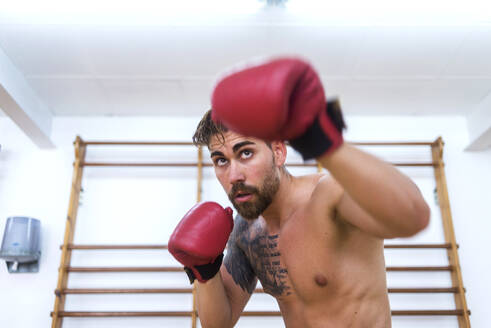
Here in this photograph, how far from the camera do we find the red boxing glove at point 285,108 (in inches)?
29.2

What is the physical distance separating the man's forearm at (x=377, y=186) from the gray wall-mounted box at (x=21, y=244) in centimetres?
339

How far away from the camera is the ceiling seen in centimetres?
288

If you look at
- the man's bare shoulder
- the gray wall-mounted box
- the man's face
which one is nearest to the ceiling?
the gray wall-mounted box

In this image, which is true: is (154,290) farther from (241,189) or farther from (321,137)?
(321,137)

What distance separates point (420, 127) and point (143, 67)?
2.84 metres

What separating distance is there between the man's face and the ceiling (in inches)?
64.7

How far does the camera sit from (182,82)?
3555mm

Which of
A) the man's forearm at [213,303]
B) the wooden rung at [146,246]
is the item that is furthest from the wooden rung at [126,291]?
the man's forearm at [213,303]

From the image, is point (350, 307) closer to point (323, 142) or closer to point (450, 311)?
point (323, 142)

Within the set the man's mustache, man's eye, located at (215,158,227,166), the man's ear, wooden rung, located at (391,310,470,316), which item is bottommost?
wooden rung, located at (391,310,470,316)

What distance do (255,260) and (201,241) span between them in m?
0.31

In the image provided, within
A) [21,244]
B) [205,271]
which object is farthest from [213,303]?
[21,244]

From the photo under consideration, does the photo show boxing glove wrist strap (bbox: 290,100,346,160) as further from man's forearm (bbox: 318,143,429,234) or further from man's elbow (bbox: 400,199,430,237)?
man's elbow (bbox: 400,199,430,237)

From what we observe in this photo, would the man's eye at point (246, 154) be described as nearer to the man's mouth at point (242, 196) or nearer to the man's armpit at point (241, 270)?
the man's mouth at point (242, 196)
